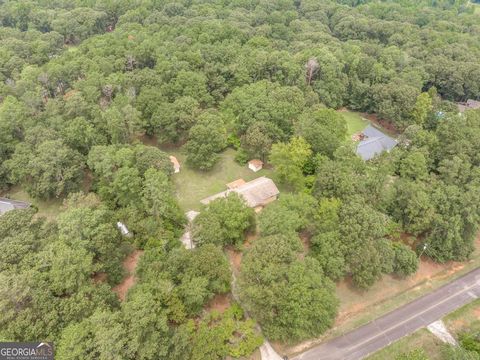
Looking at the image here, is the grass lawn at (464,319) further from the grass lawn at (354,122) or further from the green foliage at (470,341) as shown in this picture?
the grass lawn at (354,122)

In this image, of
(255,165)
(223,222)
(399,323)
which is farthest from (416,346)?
(255,165)

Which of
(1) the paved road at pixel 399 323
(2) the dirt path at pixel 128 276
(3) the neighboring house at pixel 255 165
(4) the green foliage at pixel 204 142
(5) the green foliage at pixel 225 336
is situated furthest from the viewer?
(3) the neighboring house at pixel 255 165

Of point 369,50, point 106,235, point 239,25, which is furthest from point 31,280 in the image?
point 369,50

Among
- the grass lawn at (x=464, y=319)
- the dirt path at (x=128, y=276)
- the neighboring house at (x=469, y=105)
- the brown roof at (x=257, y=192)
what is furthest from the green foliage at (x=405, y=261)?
the neighboring house at (x=469, y=105)

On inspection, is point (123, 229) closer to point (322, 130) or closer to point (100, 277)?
point (100, 277)

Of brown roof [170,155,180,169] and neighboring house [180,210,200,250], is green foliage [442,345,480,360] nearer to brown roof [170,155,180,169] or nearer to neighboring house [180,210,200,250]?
neighboring house [180,210,200,250]

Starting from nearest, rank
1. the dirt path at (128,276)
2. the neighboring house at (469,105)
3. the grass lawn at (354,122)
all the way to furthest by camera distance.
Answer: the dirt path at (128,276) < the grass lawn at (354,122) < the neighboring house at (469,105)

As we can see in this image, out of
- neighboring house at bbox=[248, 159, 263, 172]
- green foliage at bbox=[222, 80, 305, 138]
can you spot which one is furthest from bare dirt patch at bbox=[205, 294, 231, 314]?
green foliage at bbox=[222, 80, 305, 138]
